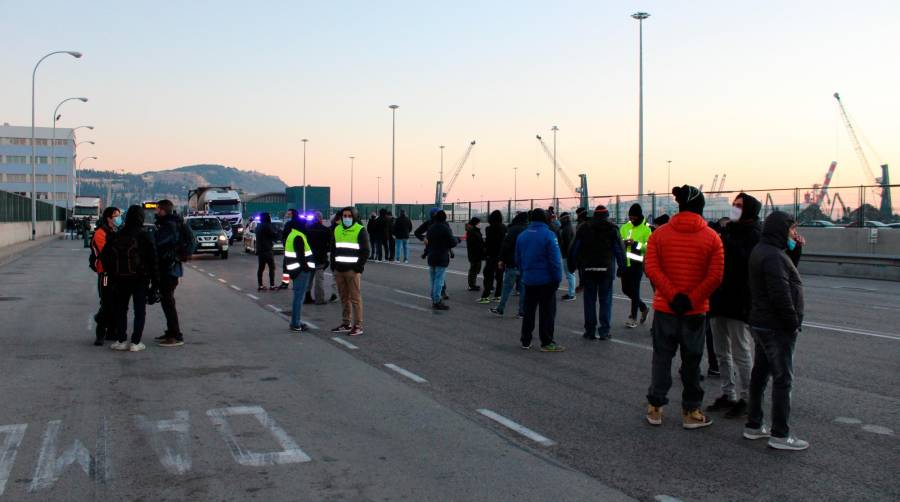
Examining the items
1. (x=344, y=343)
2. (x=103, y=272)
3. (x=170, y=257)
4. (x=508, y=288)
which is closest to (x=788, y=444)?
(x=344, y=343)

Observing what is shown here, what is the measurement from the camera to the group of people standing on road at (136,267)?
33.5ft

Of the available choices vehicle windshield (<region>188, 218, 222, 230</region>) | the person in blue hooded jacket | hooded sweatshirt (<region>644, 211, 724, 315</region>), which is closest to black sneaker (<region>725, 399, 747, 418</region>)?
hooded sweatshirt (<region>644, 211, 724, 315</region>)

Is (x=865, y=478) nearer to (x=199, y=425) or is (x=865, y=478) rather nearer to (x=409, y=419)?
(x=409, y=419)

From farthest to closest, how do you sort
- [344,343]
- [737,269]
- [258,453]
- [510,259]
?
[510,259] < [344,343] < [737,269] < [258,453]

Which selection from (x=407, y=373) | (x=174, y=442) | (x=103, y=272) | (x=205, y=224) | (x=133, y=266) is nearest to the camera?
(x=174, y=442)

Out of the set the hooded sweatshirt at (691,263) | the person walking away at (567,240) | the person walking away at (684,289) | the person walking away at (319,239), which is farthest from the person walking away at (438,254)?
the hooded sweatshirt at (691,263)

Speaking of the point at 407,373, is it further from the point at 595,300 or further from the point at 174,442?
the point at 595,300

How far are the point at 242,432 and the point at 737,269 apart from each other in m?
4.44

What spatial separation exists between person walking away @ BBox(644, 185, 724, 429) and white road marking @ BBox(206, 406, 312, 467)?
2.90 m

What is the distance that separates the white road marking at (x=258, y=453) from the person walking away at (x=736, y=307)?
12.1 feet

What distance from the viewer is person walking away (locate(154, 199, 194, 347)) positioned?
424 inches

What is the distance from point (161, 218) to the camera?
1093cm

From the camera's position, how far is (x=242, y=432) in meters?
6.55

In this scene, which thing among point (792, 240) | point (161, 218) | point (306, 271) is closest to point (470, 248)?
point (306, 271)
